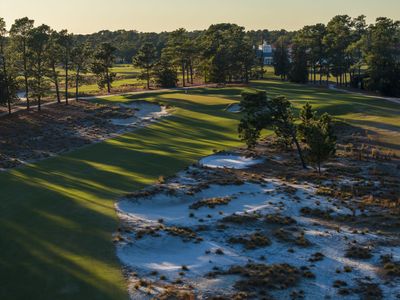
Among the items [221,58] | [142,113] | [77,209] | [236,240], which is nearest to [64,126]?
[142,113]

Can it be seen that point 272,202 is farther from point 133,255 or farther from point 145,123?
point 145,123

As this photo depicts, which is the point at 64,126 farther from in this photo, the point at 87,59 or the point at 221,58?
the point at 221,58

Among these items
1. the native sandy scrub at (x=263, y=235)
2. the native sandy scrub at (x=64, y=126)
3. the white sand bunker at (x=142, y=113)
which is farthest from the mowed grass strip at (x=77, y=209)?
the white sand bunker at (x=142, y=113)

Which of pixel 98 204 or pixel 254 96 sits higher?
pixel 254 96

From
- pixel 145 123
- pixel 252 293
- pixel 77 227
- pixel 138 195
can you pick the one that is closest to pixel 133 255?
pixel 77 227

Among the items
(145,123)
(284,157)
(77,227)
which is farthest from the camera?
(145,123)

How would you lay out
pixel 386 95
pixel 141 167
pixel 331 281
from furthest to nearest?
1. pixel 386 95
2. pixel 141 167
3. pixel 331 281

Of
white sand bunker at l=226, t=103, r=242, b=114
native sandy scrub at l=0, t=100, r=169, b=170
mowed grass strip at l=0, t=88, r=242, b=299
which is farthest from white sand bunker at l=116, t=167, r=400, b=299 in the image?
white sand bunker at l=226, t=103, r=242, b=114
